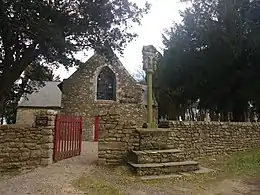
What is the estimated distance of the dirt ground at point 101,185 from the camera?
650cm

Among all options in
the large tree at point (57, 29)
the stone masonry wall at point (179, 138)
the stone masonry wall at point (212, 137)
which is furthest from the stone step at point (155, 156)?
the large tree at point (57, 29)

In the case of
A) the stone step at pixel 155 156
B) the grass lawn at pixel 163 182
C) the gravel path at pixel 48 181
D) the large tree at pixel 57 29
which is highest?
the large tree at pixel 57 29

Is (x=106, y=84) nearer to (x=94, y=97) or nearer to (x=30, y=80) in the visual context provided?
(x=94, y=97)

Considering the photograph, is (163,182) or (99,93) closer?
(163,182)

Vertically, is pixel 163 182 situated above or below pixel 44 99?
below

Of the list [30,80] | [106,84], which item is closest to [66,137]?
[30,80]

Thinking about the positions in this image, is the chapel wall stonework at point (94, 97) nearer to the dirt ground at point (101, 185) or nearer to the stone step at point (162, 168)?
the stone step at point (162, 168)

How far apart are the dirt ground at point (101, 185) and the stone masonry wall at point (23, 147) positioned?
0.57 meters

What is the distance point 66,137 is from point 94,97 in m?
13.1

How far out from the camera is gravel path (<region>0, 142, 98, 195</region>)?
6.29m

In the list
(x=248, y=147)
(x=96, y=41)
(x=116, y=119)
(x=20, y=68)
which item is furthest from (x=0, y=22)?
(x=248, y=147)

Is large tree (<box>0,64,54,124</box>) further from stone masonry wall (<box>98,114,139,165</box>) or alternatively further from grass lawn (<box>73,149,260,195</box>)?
grass lawn (<box>73,149,260,195</box>)

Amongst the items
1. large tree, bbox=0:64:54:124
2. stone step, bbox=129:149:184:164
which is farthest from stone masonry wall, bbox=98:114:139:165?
large tree, bbox=0:64:54:124

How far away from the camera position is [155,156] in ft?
31.0
